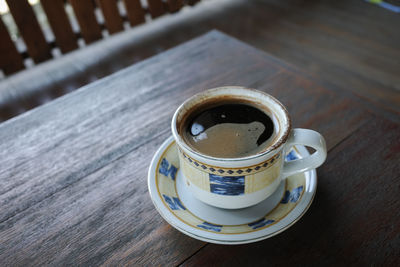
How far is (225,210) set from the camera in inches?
17.4

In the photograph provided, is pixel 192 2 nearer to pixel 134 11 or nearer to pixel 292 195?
pixel 134 11

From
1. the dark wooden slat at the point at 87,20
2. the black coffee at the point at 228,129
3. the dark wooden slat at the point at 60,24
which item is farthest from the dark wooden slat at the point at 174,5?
the black coffee at the point at 228,129

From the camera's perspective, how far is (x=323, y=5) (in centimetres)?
204

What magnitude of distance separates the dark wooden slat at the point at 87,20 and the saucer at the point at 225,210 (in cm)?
136

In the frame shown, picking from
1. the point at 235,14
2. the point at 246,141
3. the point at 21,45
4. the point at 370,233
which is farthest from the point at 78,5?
the point at 370,233

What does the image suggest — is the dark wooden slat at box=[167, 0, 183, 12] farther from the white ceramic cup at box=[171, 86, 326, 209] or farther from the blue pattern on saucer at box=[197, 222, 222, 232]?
the blue pattern on saucer at box=[197, 222, 222, 232]

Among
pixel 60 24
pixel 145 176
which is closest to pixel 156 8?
pixel 60 24

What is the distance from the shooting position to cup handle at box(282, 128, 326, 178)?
403 millimetres

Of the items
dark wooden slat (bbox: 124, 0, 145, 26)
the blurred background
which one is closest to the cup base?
the blurred background

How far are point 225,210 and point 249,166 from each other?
90mm

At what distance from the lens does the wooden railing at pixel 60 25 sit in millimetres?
1479

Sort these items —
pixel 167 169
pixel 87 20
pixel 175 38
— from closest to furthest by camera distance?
1. pixel 167 169
2. pixel 87 20
3. pixel 175 38

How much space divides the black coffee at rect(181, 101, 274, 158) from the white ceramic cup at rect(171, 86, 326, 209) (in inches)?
0.4

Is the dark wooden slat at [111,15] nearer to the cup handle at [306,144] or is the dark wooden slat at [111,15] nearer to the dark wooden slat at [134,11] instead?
the dark wooden slat at [134,11]
